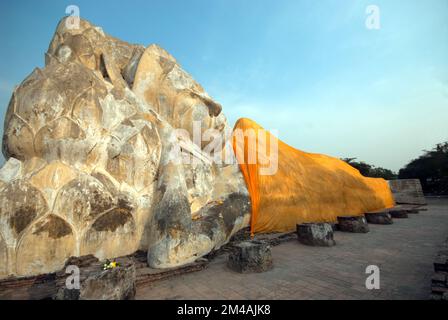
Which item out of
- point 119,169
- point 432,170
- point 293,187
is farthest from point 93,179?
point 432,170

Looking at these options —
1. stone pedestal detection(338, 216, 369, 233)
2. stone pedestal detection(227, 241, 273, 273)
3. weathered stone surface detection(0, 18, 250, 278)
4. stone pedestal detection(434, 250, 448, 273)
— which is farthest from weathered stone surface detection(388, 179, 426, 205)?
stone pedestal detection(227, 241, 273, 273)

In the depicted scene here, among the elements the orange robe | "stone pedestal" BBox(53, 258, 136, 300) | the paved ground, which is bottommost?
the paved ground

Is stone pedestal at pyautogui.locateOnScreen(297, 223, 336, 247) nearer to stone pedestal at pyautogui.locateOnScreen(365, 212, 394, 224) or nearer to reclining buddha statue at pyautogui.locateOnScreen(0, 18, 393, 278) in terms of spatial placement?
reclining buddha statue at pyautogui.locateOnScreen(0, 18, 393, 278)

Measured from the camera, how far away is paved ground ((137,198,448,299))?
3.34m

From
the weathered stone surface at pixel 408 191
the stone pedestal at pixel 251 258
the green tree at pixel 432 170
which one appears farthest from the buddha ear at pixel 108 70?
the green tree at pixel 432 170

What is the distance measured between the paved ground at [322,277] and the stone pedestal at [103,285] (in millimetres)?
334

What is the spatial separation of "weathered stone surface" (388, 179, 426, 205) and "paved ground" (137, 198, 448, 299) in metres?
12.2

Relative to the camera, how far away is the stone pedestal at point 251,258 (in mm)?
4344

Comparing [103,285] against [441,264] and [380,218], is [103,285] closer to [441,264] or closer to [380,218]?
[441,264]

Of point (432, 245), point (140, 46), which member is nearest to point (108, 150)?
point (140, 46)

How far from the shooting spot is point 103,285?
3.04m

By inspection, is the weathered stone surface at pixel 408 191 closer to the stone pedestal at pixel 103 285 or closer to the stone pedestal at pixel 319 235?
the stone pedestal at pixel 319 235

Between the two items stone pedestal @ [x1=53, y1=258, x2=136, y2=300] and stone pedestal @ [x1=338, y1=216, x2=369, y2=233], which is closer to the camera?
stone pedestal @ [x1=53, y1=258, x2=136, y2=300]

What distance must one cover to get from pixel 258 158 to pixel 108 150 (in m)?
4.61
